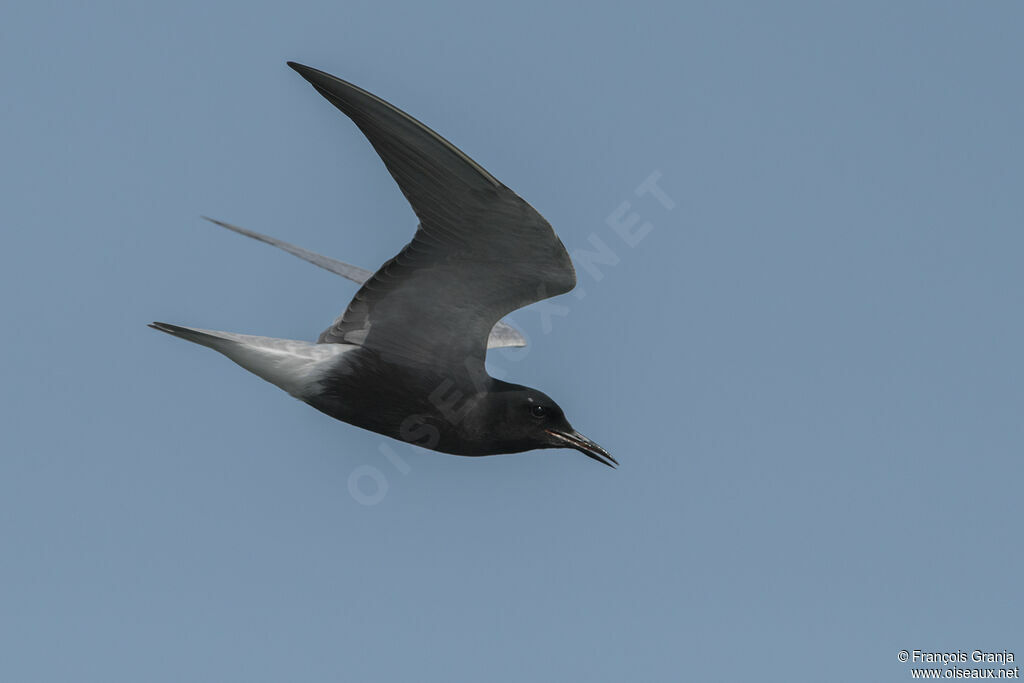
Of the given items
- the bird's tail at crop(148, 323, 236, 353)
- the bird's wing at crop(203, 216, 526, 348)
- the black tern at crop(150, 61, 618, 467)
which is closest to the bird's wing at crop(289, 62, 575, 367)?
the black tern at crop(150, 61, 618, 467)

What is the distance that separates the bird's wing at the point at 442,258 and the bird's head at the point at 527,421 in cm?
39

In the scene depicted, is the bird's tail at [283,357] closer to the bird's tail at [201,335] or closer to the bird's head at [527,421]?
the bird's tail at [201,335]

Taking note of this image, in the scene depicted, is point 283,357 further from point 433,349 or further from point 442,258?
point 442,258

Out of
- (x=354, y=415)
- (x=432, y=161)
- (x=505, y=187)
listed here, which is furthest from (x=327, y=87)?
(x=354, y=415)

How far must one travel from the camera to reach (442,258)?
8.87 m

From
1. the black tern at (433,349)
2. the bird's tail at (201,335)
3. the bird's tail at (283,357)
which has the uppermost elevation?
the black tern at (433,349)

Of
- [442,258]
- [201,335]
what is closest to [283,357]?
[201,335]

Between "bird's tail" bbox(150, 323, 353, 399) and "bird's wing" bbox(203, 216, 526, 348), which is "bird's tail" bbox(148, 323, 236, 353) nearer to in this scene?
"bird's tail" bbox(150, 323, 353, 399)

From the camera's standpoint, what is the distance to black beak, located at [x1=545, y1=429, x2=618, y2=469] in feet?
31.8

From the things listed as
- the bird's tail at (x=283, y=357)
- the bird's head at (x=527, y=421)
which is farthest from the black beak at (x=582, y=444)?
the bird's tail at (x=283, y=357)

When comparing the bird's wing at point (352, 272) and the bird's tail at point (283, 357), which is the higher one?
the bird's wing at point (352, 272)

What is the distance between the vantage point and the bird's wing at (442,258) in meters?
7.90

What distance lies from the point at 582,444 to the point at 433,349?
5.04 feet

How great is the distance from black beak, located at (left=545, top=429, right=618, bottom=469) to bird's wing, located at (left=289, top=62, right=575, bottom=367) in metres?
0.94
